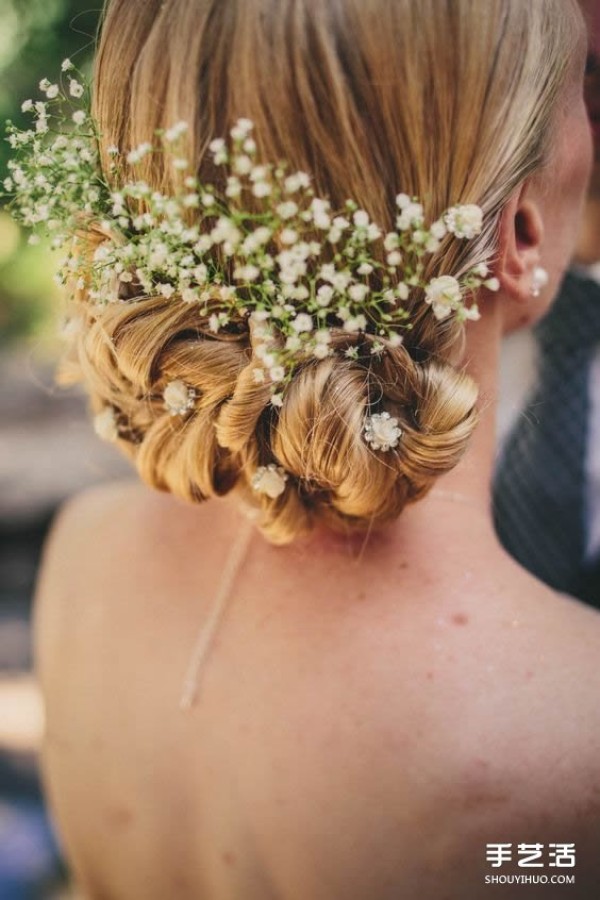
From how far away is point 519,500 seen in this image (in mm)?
1965

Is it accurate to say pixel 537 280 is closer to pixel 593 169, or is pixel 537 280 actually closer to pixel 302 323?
pixel 302 323

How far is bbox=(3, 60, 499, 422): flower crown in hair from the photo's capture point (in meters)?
0.98

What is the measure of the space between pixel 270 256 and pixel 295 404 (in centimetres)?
19

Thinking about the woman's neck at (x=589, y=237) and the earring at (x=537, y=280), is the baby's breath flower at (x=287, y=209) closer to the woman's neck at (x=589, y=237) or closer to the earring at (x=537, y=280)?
the earring at (x=537, y=280)

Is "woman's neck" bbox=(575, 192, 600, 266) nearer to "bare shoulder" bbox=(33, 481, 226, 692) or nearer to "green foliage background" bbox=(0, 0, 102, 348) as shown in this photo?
"bare shoulder" bbox=(33, 481, 226, 692)

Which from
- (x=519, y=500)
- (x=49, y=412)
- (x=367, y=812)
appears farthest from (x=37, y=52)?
(x=367, y=812)

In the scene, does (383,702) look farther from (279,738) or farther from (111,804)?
(111,804)

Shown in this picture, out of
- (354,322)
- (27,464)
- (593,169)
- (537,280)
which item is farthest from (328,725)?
(27,464)

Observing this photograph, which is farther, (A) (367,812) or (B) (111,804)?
(B) (111,804)

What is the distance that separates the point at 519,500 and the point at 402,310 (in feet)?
3.48

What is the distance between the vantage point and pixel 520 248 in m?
1.27

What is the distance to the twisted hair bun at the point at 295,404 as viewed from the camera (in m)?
1.05

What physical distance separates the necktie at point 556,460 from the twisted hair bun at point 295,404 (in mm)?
814

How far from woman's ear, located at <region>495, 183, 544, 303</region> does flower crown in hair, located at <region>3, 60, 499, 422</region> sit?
14 centimetres
